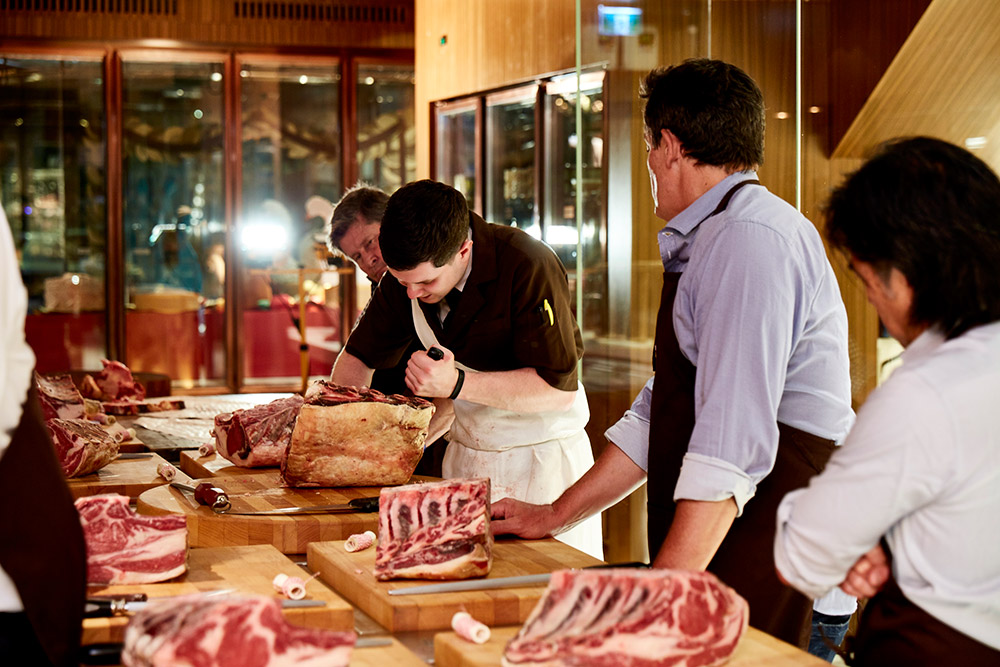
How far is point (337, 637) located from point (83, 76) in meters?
9.45

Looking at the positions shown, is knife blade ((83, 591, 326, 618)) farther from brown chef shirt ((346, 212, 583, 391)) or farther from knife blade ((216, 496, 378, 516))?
brown chef shirt ((346, 212, 583, 391))

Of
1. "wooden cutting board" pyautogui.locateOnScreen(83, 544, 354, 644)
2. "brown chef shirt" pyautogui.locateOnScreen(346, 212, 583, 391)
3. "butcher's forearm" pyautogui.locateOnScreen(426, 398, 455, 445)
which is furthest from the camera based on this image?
"butcher's forearm" pyautogui.locateOnScreen(426, 398, 455, 445)

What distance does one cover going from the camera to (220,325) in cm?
1028

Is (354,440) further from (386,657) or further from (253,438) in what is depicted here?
(386,657)

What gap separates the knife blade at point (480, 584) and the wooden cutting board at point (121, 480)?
1148 mm

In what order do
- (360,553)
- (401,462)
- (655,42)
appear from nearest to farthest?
(360,553), (401,462), (655,42)

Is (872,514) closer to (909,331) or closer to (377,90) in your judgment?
(909,331)

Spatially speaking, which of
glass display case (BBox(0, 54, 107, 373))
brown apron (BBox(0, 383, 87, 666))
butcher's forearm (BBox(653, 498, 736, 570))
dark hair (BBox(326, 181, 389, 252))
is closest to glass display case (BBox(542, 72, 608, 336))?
dark hair (BBox(326, 181, 389, 252))

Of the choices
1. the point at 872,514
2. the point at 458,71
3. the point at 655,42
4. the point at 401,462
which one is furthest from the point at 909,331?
the point at 458,71

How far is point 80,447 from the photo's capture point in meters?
2.99

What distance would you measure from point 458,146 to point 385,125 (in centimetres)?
286

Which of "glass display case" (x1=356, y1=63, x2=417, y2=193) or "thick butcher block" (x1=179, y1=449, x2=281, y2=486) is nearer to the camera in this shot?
"thick butcher block" (x1=179, y1=449, x2=281, y2=486)

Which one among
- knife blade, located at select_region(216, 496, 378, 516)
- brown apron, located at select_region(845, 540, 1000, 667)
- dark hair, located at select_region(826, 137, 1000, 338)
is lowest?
knife blade, located at select_region(216, 496, 378, 516)

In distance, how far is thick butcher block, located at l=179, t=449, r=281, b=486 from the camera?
9.84 ft
